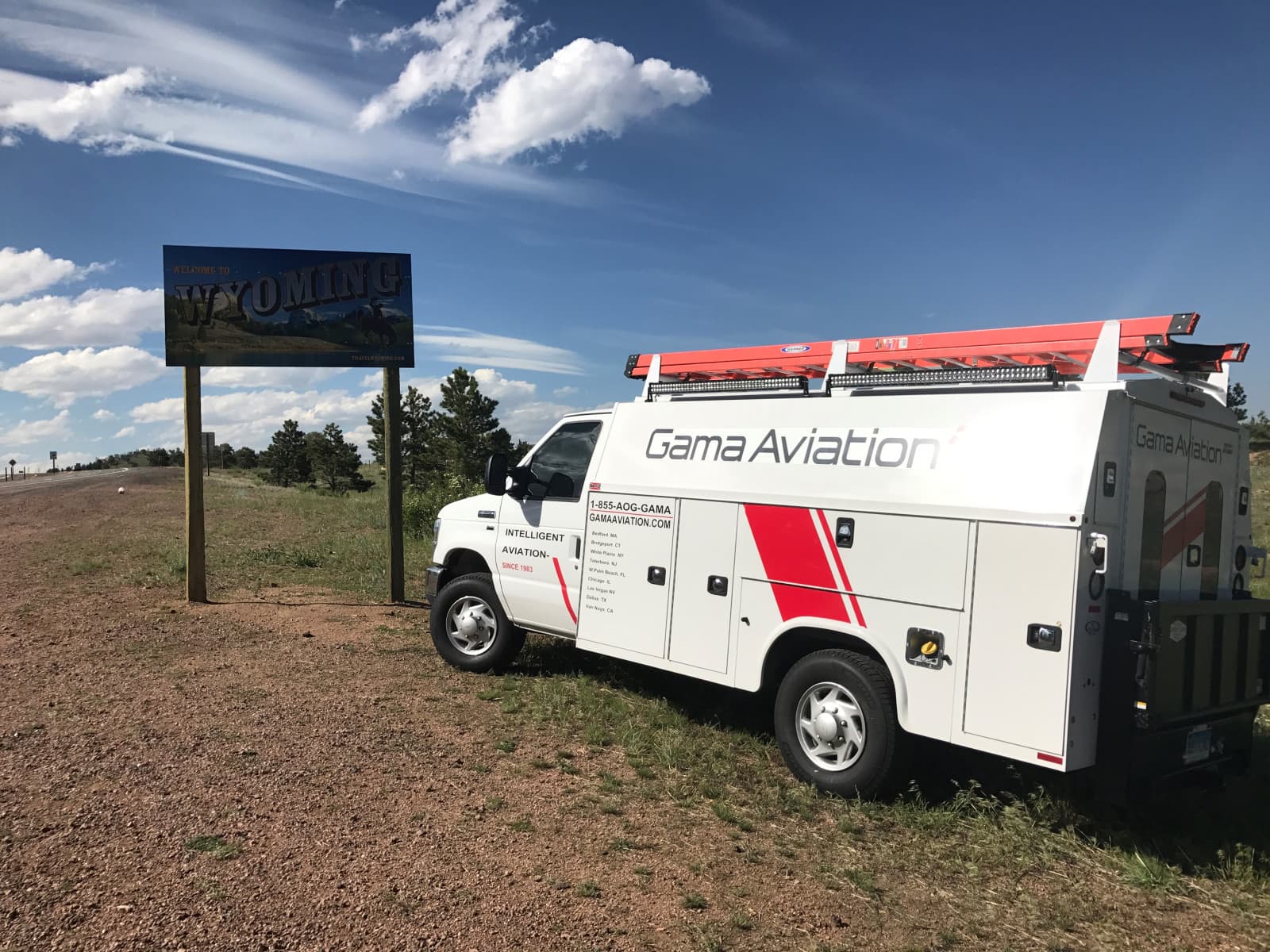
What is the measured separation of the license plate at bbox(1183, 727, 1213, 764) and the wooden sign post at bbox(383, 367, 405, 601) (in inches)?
348

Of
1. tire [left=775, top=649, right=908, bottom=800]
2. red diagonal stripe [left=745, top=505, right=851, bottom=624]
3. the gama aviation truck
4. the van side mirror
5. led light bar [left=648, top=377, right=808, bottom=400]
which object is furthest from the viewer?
the van side mirror

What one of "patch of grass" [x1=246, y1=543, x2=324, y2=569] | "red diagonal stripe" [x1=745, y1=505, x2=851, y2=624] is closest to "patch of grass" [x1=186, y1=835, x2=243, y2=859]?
"red diagonal stripe" [x1=745, y1=505, x2=851, y2=624]

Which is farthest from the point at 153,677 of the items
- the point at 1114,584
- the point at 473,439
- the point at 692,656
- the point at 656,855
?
the point at 473,439

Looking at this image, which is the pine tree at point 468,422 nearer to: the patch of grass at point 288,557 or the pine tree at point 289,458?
the pine tree at point 289,458

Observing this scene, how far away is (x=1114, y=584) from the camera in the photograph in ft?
14.5

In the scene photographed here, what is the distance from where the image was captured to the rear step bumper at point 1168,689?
419 centimetres

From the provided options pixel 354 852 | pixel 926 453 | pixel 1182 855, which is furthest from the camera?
pixel 926 453

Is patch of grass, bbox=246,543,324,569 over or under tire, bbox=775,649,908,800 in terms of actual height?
under

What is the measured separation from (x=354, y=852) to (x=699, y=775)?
210 centimetres

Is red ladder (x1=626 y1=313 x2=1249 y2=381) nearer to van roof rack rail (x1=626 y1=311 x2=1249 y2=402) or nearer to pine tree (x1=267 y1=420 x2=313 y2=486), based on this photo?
van roof rack rail (x1=626 y1=311 x2=1249 y2=402)

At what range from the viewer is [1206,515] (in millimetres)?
5227

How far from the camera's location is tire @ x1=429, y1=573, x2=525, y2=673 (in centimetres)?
764

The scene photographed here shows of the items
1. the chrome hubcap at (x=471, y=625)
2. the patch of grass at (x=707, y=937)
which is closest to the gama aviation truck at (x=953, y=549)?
the chrome hubcap at (x=471, y=625)

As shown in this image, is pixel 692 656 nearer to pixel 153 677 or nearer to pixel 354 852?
pixel 354 852
